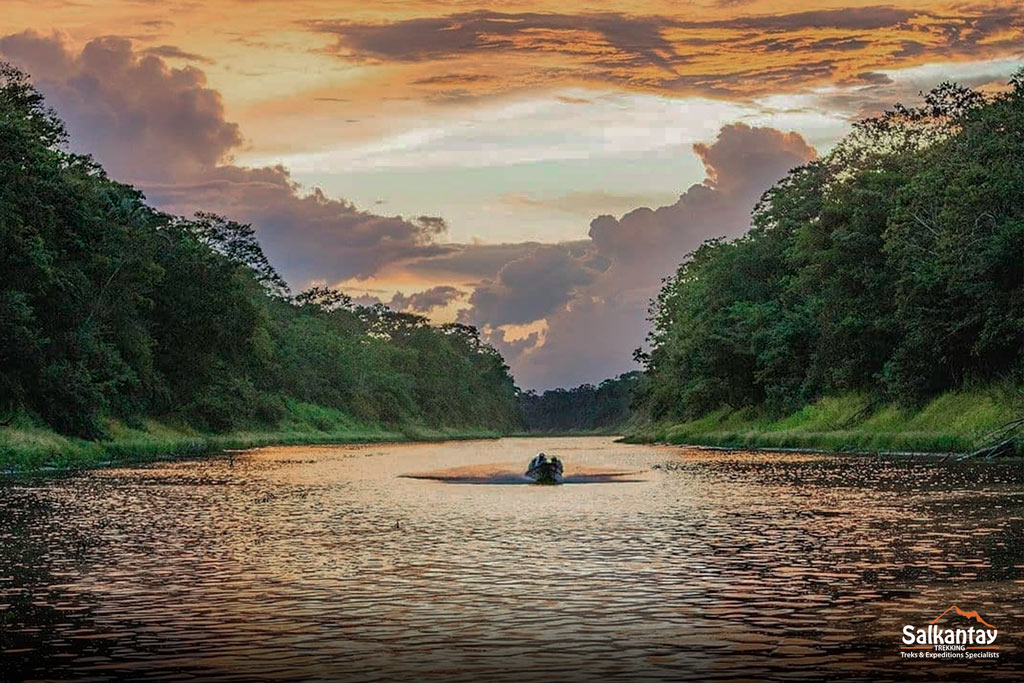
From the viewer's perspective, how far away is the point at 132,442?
8062 centimetres

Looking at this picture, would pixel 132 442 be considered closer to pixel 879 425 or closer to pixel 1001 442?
pixel 879 425

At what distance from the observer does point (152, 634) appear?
56.2 feet

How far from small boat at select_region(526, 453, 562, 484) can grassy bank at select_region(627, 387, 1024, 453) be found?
18.7 m

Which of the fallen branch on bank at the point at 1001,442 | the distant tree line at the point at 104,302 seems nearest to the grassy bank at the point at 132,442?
the distant tree line at the point at 104,302

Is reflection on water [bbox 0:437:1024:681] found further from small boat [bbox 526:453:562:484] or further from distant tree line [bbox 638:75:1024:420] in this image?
distant tree line [bbox 638:75:1024:420]

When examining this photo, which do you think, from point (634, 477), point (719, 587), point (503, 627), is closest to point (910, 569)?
point (719, 587)

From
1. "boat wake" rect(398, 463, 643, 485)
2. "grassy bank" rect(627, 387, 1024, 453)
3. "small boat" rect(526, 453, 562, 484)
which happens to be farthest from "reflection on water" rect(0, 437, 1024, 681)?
"grassy bank" rect(627, 387, 1024, 453)

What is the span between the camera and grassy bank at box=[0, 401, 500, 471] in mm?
61781

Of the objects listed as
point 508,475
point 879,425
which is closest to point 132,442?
point 508,475

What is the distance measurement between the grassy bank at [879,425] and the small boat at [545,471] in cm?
1866

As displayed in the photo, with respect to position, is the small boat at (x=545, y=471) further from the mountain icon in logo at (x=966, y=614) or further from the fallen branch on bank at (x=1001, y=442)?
the mountain icon in logo at (x=966, y=614)

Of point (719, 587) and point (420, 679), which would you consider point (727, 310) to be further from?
point (420, 679)

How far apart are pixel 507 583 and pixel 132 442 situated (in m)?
63.0

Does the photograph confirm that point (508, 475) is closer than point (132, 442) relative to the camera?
Yes
